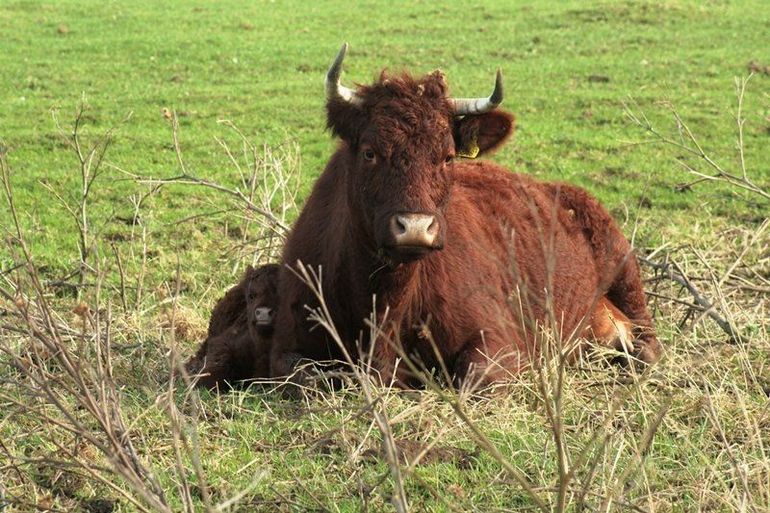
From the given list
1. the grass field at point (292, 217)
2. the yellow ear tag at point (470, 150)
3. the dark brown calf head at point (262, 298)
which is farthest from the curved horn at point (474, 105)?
the dark brown calf head at point (262, 298)

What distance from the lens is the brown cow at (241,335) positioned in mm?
6840

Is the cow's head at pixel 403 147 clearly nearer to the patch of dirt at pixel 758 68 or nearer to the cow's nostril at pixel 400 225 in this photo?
the cow's nostril at pixel 400 225

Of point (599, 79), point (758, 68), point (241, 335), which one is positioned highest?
point (241, 335)

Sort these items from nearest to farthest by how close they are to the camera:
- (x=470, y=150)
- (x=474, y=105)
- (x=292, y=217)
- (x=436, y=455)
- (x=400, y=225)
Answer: (x=436, y=455)
(x=400, y=225)
(x=474, y=105)
(x=470, y=150)
(x=292, y=217)

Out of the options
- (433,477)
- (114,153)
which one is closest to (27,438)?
(433,477)

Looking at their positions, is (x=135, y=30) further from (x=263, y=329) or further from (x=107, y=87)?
(x=263, y=329)

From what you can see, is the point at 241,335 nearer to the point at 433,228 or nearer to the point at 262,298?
the point at 262,298

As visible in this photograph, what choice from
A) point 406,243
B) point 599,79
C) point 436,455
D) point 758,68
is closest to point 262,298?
point 406,243

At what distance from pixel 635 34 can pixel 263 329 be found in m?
20.2

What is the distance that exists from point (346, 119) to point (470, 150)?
0.80m

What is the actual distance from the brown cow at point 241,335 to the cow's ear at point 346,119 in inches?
47.3

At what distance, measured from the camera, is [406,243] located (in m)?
5.61

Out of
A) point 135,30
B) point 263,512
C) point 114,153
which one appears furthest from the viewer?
point 135,30

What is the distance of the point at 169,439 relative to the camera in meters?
5.17
